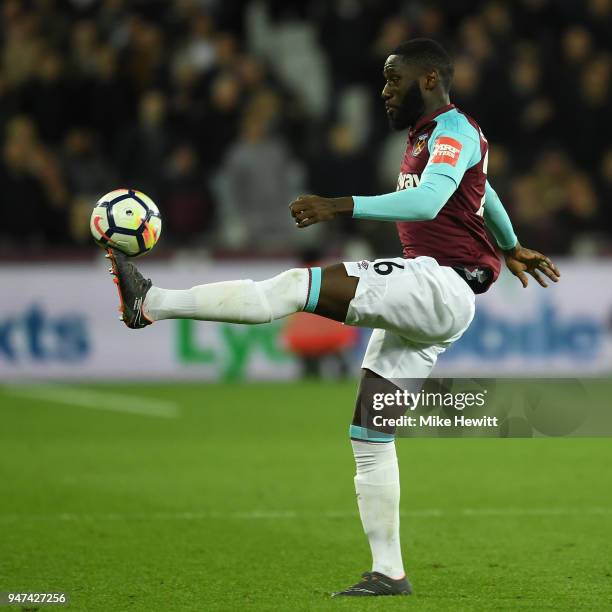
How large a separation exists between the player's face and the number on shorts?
60 centimetres

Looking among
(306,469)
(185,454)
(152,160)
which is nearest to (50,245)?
(152,160)

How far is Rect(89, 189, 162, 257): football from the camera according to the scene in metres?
4.92

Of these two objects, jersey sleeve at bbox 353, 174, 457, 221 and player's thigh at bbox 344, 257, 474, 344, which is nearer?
jersey sleeve at bbox 353, 174, 457, 221

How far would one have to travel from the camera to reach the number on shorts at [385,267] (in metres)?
4.96

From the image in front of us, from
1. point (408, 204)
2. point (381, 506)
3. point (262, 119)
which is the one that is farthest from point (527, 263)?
point (262, 119)

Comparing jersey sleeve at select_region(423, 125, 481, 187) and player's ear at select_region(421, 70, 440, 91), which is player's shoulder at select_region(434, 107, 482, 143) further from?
player's ear at select_region(421, 70, 440, 91)

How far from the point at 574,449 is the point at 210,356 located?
4967 millimetres

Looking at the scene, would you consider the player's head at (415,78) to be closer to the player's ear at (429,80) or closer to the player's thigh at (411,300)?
the player's ear at (429,80)

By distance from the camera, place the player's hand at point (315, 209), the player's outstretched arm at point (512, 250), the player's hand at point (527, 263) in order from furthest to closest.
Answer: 1. the player's hand at point (527, 263)
2. the player's outstretched arm at point (512, 250)
3. the player's hand at point (315, 209)

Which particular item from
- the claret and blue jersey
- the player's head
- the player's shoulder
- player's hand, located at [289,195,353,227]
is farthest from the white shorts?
the player's head

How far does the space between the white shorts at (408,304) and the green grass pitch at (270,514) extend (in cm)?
92

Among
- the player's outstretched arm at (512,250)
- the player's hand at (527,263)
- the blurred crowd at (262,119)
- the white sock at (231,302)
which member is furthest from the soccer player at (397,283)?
the blurred crowd at (262,119)

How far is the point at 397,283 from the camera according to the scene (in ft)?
16.2

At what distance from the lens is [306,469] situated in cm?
855
